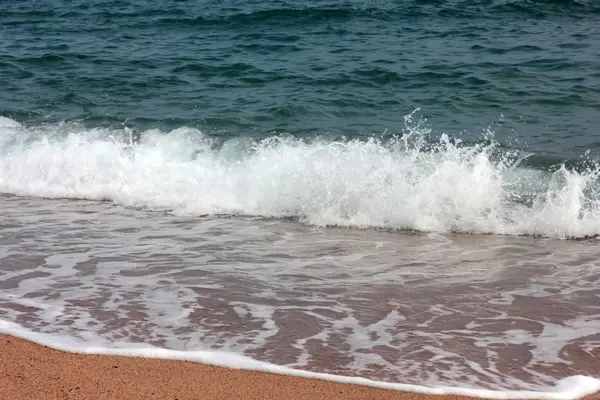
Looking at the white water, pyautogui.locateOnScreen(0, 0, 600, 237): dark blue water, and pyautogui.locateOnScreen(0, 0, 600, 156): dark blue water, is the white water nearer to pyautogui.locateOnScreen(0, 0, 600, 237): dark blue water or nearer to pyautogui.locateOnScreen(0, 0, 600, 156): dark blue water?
pyautogui.locateOnScreen(0, 0, 600, 237): dark blue water

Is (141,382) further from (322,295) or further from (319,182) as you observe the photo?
(319,182)

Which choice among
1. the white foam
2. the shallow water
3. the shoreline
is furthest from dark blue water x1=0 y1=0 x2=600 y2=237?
the shoreline

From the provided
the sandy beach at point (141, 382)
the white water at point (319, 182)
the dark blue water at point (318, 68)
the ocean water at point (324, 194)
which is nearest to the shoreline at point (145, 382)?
the sandy beach at point (141, 382)

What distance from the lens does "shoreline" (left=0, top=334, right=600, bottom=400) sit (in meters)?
3.44

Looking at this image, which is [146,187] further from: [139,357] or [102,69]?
[102,69]

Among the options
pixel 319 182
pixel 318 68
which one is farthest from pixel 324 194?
pixel 318 68

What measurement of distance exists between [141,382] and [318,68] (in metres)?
8.58

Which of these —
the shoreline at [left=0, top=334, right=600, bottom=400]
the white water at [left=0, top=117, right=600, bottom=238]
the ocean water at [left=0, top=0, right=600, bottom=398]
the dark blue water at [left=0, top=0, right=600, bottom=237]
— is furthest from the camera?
the dark blue water at [left=0, top=0, right=600, bottom=237]

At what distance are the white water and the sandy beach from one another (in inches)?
122

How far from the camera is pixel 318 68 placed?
11.6m

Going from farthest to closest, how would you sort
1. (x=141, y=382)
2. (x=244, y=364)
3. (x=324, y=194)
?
(x=324, y=194) → (x=244, y=364) → (x=141, y=382)

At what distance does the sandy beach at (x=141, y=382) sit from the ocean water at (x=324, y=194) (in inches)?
4.2

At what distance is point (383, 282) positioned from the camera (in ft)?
16.6

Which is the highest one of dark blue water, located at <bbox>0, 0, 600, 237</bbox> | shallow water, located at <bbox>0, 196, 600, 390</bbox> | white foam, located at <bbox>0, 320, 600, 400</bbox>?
A: dark blue water, located at <bbox>0, 0, 600, 237</bbox>
